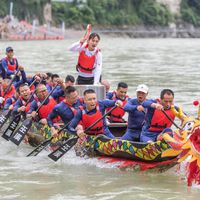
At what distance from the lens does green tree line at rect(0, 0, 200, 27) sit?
5628 centimetres

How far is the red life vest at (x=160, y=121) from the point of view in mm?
7035

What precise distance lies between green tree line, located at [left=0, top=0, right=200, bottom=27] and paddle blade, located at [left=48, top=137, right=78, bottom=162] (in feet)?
153

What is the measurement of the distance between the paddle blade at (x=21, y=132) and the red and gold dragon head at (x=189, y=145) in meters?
2.76

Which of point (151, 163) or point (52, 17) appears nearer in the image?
point (151, 163)

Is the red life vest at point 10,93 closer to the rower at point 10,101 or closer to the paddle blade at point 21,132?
the rower at point 10,101

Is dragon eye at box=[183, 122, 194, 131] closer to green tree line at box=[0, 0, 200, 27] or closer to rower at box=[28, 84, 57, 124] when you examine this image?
rower at box=[28, 84, 57, 124]

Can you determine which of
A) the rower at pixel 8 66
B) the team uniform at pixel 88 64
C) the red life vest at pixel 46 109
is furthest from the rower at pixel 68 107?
the rower at pixel 8 66

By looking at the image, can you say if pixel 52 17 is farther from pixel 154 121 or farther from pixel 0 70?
pixel 154 121

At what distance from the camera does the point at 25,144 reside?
933cm

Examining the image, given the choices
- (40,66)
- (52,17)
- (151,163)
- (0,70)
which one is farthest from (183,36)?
(151,163)

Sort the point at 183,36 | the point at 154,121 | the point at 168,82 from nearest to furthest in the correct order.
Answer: the point at 154,121 → the point at 168,82 → the point at 183,36

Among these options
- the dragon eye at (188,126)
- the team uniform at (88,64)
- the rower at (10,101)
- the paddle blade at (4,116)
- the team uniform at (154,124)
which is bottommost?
the paddle blade at (4,116)

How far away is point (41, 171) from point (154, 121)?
5.19ft

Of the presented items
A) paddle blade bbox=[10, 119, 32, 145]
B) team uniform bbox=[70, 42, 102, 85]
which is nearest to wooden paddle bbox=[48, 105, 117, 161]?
paddle blade bbox=[10, 119, 32, 145]
